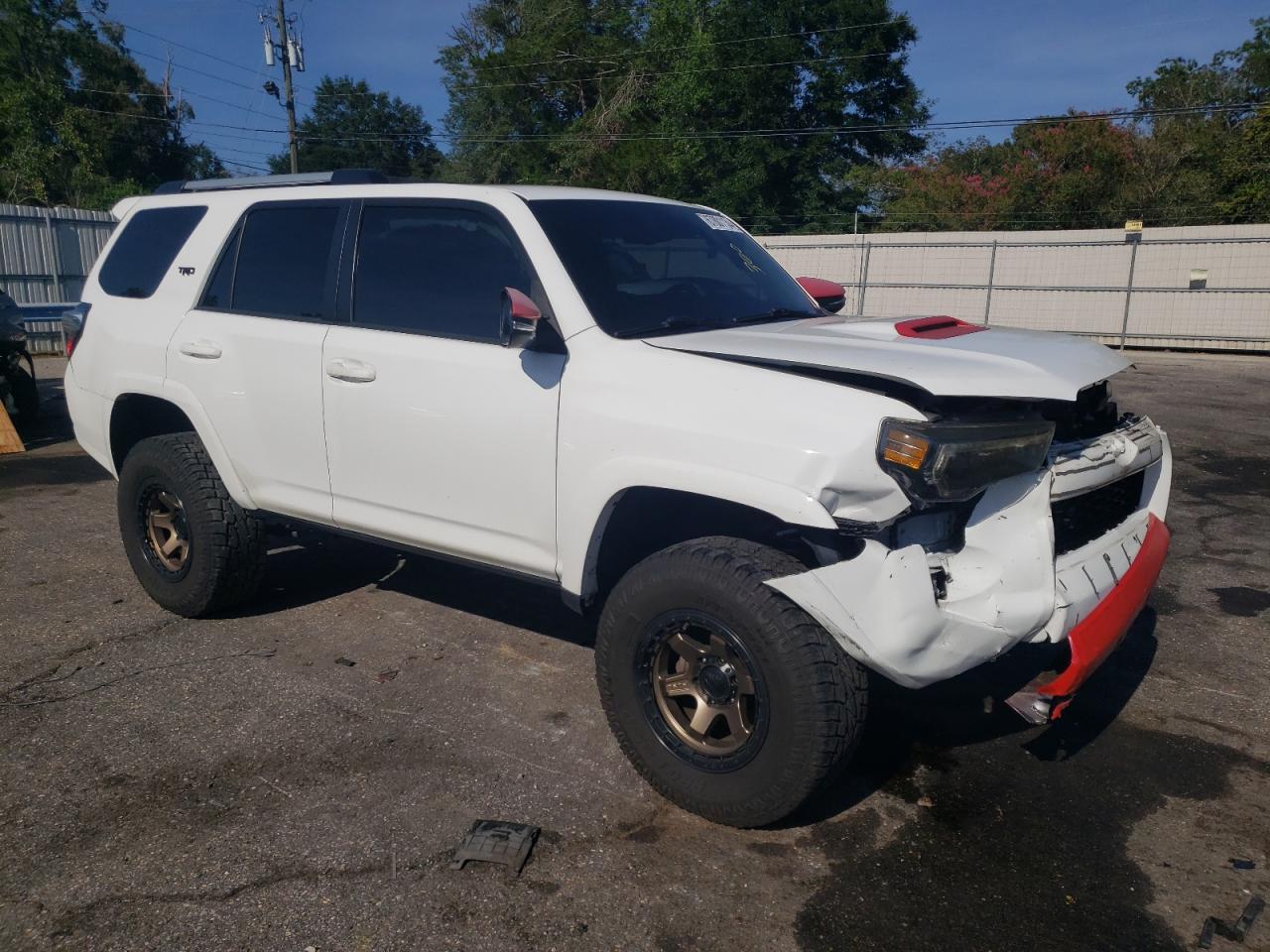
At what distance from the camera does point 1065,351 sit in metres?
3.30

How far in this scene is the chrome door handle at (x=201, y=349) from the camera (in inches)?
171

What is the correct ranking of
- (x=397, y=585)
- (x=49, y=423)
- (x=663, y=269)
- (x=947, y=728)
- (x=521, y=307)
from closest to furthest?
(x=521, y=307) → (x=947, y=728) → (x=663, y=269) → (x=397, y=585) → (x=49, y=423)

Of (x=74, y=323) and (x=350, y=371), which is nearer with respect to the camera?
(x=350, y=371)

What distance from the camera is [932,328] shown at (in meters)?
3.58

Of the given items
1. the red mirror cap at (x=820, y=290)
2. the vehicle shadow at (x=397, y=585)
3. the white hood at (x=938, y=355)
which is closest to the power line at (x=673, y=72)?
the red mirror cap at (x=820, y=290)

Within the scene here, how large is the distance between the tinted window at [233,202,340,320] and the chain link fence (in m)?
17.9

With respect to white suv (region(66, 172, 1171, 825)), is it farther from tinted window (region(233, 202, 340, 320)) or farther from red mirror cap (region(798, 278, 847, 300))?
red mirror cap (region(798, 278, 847, 300))

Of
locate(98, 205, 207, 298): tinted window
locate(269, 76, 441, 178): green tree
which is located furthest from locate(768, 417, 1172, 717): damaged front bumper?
locate(269, 76, 441, 178): green tree

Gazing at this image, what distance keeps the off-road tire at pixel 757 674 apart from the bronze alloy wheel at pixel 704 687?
5cm

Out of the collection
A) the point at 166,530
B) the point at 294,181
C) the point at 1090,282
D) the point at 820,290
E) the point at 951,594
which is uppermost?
the point at 294,181

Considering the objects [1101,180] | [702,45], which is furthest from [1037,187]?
[702,45]

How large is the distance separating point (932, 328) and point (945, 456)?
108 cm

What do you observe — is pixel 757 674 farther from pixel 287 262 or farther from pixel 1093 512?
pixel 287 262

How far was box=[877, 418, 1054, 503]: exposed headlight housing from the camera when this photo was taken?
2656 mm
